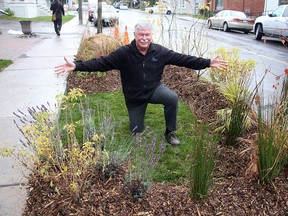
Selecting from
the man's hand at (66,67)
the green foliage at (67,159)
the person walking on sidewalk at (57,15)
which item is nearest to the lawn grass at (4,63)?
the man's hand at (66,67)

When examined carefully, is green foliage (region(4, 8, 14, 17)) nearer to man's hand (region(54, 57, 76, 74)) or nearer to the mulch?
man's hand (region(54, 57, 76, 74))

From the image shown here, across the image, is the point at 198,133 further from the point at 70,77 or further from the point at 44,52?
Result: the point at 44,52

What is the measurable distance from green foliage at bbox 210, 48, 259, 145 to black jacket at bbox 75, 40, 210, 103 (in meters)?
0.58

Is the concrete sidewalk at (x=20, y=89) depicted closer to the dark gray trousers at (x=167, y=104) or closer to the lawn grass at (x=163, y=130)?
the lawn grass at (x=163, y=130)

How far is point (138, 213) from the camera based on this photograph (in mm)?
2680

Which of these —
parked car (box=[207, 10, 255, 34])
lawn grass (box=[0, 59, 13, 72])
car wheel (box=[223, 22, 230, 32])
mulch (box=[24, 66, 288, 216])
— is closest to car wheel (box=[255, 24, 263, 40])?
parked car (box=[207, 10, 255, 34])

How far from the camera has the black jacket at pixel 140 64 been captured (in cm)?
408

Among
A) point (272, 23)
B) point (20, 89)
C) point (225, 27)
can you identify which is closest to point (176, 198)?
point (20, 89)

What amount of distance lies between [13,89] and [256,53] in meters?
9.01

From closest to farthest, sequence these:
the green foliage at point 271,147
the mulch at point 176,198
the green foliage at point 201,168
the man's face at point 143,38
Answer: the green foliage at point 201,168, the mulch at point 176,198, the green foliage at point 271,147, the man's face at point 143,38

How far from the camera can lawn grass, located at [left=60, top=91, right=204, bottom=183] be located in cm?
344

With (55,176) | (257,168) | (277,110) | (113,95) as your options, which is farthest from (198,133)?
(113,95)

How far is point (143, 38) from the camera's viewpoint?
394 cm

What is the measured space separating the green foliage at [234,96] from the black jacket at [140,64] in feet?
1.90
